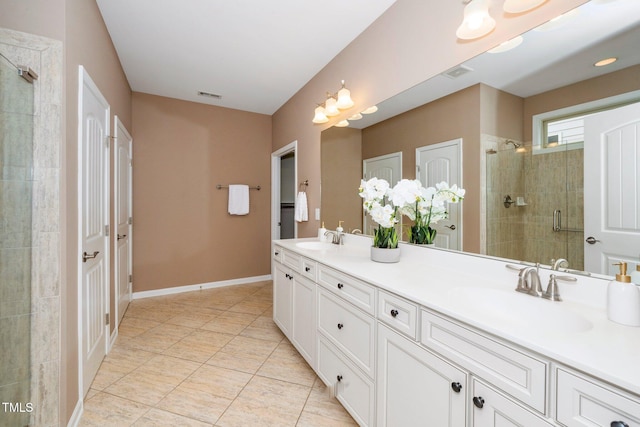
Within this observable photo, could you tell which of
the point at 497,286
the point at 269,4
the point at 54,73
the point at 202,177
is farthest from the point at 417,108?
the point at 202,177

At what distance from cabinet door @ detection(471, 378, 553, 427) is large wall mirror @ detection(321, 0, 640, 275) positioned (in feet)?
2.04

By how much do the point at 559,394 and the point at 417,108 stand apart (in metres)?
1.58

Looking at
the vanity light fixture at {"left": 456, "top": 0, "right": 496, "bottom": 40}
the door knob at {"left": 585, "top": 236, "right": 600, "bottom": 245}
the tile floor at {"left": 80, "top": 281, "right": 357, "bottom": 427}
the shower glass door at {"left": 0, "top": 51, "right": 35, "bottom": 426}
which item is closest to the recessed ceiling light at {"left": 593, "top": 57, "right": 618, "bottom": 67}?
the vanity light fixture at {"left": 456, "top": 0, "right": 496, "bottom": 40}

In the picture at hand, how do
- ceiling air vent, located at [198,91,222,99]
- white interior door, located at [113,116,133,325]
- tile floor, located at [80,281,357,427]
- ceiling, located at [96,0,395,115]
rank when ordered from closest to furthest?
tile floor, located at [80,281,357,427]
ceiling, located at [96,0,395,115]
white interior door, located at [113,116,133,325]
ceiling air vent, located at [198,91,222,99]

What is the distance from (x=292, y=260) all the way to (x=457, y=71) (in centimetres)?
166

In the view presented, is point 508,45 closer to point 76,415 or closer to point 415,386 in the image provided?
point 415,386

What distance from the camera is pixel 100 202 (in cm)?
211

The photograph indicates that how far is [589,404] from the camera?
2.09ft

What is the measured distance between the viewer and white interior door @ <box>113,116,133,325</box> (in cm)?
265

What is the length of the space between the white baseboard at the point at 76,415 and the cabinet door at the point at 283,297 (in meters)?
1.30

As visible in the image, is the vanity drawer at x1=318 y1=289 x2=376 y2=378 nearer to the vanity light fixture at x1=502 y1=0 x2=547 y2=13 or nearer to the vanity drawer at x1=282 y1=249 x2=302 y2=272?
the vanity drawer at x1=282 y1=249 x2=302 y2=272

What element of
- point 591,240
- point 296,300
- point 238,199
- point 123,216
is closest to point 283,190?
point 238,199

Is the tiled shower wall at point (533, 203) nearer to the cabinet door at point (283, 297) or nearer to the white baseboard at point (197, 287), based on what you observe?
the cabinet door at point (283, 297)

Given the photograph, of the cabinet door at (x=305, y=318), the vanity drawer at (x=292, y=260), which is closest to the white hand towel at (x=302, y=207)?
the vanity drawer at (x=292, y=260)
